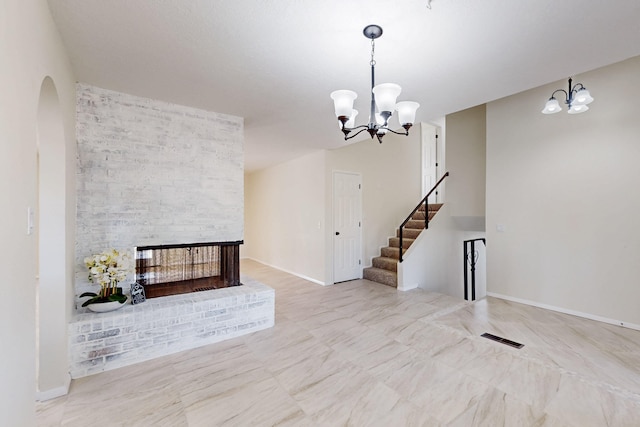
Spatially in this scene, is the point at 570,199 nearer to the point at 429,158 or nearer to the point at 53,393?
the point at 429,158

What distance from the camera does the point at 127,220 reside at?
3055 mm

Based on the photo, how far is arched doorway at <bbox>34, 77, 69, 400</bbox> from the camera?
2.19 meters

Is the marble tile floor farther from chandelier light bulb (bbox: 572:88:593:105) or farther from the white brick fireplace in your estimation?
chandelier light bulb (bbox: 572:88:593:105)

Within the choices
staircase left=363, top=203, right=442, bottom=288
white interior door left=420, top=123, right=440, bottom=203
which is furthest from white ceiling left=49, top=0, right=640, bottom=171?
white interior door left=420, top=123, right=440, bottom=203

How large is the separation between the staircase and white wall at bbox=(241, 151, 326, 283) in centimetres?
110

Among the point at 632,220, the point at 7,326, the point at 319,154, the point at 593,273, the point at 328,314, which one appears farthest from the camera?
the point at 319,154

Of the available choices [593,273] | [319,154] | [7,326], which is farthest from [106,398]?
[593,273]

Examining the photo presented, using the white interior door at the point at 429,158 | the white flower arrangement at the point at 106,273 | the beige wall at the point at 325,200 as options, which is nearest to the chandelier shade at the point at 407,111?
the white flower arrangement at the point at 106,273

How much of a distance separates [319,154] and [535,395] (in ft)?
15.0

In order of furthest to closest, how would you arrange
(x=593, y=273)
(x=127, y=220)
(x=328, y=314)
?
(x=328, y=314)
(x=593, y=273)
(x=127, y=220)

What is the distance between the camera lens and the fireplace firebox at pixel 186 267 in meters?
3.27

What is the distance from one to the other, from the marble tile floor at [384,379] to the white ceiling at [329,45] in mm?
2591

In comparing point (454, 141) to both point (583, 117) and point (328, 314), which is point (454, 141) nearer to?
point (583, 117)

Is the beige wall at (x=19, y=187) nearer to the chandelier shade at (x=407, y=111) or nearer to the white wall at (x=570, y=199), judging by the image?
the chandelier shade at (x=407, y=111)
